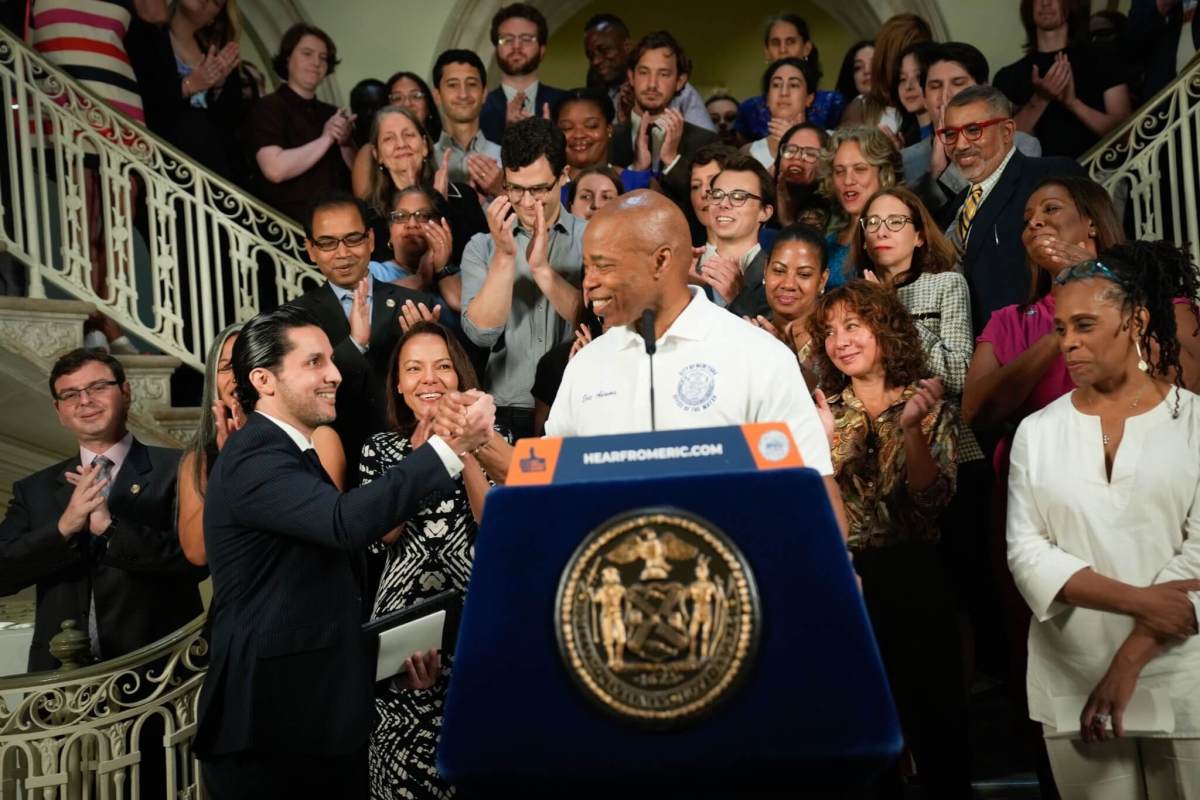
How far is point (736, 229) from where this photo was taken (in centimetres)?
473

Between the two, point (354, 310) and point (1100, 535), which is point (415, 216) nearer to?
point (354, 310)

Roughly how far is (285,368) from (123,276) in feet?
10.7

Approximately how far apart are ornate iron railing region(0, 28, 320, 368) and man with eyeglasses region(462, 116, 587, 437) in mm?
1732

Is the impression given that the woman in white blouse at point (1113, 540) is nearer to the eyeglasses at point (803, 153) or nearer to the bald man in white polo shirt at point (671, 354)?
the bald man in white polo shirt at point (671, 354)

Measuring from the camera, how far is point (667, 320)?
270 cm

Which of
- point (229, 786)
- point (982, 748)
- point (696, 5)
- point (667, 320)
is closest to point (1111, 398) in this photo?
point (667, 320)

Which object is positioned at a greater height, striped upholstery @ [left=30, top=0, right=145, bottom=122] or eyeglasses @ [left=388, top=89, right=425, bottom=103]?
striped upholstery @ [left=30, top=0, right=145, bottom=122]

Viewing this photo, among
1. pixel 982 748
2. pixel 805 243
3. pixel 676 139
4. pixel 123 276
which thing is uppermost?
A: pixel 676 139


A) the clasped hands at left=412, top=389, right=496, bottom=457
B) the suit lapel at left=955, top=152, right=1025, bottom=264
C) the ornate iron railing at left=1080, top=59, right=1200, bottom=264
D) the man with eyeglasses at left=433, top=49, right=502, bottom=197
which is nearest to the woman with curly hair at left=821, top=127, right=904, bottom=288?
the suit lapel at left=955, top=152, right=1025, bottom=264

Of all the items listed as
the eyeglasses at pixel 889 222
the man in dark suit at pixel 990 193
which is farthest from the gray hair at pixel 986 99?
the eyeglasses at pixel 889 222

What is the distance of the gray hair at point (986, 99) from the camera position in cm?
468

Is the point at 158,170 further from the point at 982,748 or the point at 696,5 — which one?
the point at 696,5

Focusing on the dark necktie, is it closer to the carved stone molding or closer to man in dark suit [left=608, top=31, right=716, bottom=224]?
the carved stone molding

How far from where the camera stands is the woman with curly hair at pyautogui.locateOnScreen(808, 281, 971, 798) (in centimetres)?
345
